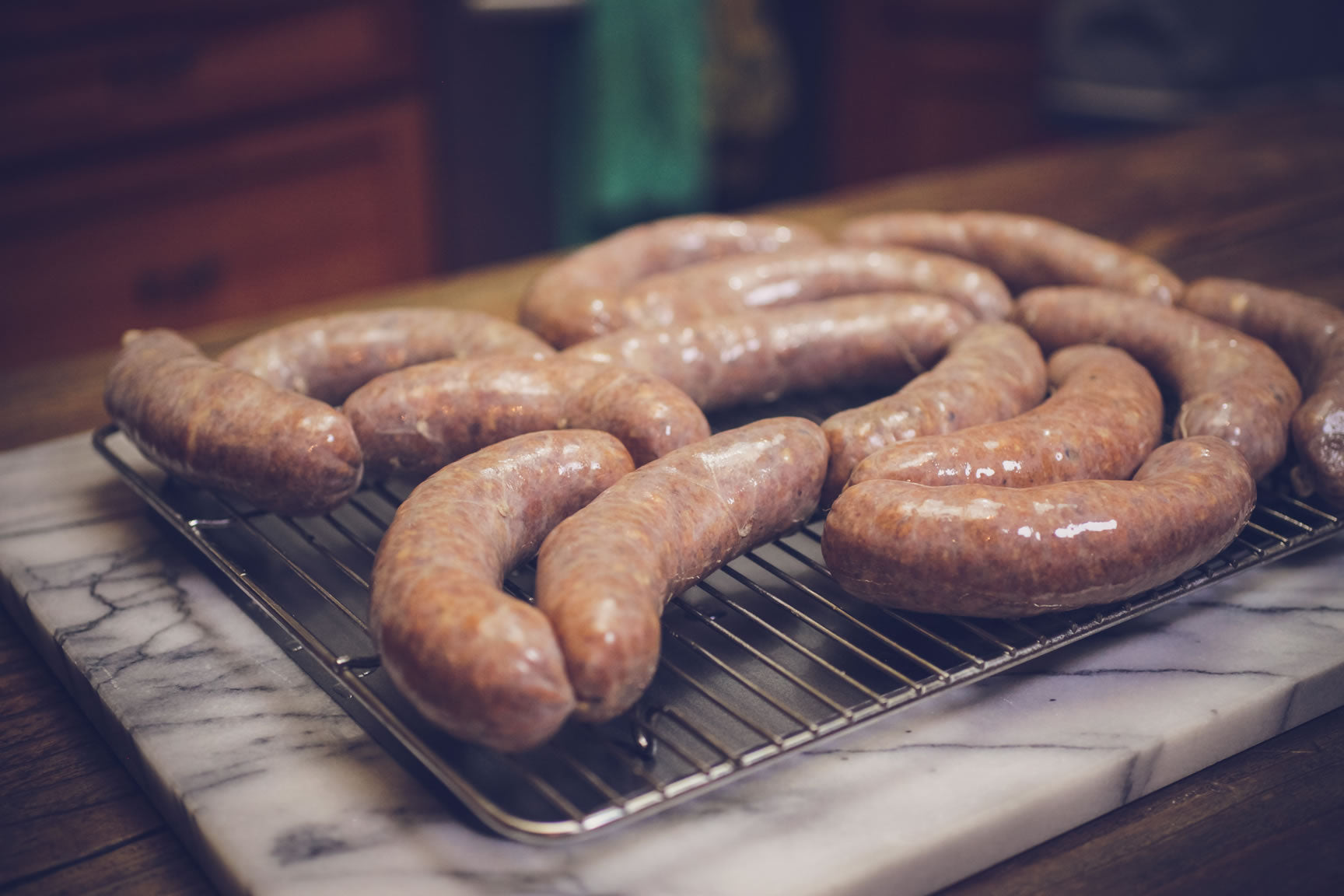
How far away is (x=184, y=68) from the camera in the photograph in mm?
3912

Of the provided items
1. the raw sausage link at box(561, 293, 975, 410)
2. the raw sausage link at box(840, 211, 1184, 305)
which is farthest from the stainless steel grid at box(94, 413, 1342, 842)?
the raw sausage link at box(840, 211, 1184, 305)

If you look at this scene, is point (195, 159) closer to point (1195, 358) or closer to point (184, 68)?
point (184, 68)

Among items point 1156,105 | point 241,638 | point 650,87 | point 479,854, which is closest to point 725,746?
point 479,854

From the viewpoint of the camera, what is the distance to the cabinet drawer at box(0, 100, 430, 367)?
381 cm

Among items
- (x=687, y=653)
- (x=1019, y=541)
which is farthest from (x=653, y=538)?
(x=1019, y=541)

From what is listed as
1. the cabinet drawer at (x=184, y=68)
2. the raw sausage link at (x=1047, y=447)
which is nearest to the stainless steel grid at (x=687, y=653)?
the raw sausage link at (x=1047, y=447)

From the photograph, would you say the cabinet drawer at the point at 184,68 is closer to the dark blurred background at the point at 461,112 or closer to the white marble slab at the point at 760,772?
the dark blurred background at the point at 461,112

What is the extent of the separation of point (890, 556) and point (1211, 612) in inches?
18.5

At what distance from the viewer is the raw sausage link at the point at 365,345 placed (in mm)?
1882

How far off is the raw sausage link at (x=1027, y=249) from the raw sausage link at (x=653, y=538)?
2.79 feet

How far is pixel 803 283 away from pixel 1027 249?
44cm

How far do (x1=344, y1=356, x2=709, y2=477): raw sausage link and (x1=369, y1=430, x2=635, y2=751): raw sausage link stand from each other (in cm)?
22

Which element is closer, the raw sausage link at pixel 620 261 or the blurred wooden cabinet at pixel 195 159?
the raw sausage link at pixel 620 261

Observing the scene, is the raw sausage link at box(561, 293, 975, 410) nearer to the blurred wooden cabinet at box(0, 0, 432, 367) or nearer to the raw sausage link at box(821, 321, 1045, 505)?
the raw sausage link at box(821, 321, 1045, 505)
